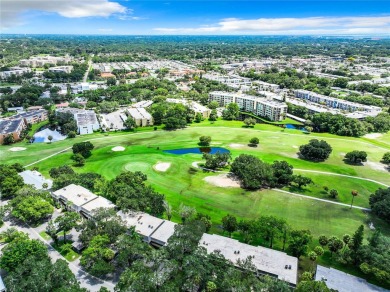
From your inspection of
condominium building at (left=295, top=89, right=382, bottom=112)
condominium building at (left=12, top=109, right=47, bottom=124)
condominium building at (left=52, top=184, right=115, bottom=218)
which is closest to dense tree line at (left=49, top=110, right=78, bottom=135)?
condominium building at (left=12, top=109, right=47, bottom=124)

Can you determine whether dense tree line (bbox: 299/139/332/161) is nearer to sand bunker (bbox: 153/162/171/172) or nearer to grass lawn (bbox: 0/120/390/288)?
grass lawn (bbox: 0/120/390/288)

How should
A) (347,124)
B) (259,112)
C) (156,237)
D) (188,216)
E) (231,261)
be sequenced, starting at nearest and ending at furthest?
(231,261) < (156,237) < (188,216) < (347,124) < (259,112)

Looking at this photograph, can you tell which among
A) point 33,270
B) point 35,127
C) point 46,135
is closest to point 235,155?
point 33,270

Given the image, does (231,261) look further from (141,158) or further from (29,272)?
(141,158)

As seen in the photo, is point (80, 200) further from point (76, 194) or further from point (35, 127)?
point (35, 127)

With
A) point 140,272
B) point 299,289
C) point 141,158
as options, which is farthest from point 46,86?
point 299,289

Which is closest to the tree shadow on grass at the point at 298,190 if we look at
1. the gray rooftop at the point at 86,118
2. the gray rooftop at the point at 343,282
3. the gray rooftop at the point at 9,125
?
the gray rooftop at the point at 343,282

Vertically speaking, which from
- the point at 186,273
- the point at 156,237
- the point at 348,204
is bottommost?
the point at 348,204
